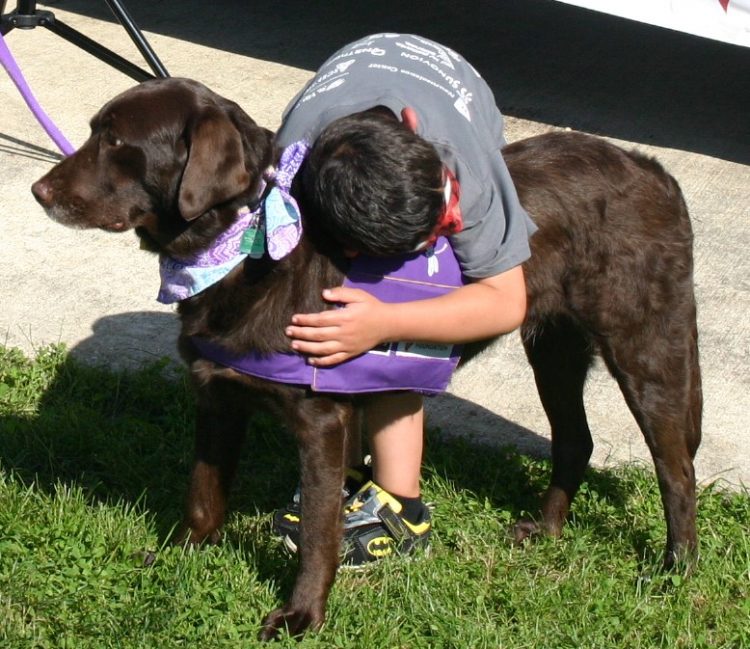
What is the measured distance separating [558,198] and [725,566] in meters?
1.22

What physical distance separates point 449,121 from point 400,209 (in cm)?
49

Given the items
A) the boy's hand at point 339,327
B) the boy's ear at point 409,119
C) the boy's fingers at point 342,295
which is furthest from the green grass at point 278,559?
the boy's ear at point 409,119

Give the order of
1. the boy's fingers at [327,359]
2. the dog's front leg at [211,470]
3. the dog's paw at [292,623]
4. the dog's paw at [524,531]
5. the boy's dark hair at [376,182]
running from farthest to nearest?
the dog's paw at [524,531] → the dog's front leg at [211,470] → the dog's paw at [292,623] → the boy's fingers at [327,359] → the boy's dark hair at [376,182]

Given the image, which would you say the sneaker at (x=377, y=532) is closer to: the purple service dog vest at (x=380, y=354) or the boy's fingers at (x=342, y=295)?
the purple service dog vest at (x=380, y=354)

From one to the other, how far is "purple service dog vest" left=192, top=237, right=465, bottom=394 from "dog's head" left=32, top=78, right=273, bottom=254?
1.09ft

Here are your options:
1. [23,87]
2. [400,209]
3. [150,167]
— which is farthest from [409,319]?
[23,87]

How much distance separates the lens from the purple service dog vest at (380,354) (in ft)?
9.96

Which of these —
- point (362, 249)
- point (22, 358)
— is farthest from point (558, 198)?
point (22, 358)

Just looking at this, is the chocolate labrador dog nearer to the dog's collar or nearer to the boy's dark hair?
the dog's collar

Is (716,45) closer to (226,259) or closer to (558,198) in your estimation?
(558,198)

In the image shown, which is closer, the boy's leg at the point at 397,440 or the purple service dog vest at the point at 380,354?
the purple service dog vest at the point at 380,354

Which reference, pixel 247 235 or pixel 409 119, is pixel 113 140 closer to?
pixel 247 235

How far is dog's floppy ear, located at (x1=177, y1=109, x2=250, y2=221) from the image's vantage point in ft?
9.30

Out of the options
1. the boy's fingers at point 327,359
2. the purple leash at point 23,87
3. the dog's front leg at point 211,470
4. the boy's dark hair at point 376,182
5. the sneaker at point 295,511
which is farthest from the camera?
the purple leash at point 23,87
